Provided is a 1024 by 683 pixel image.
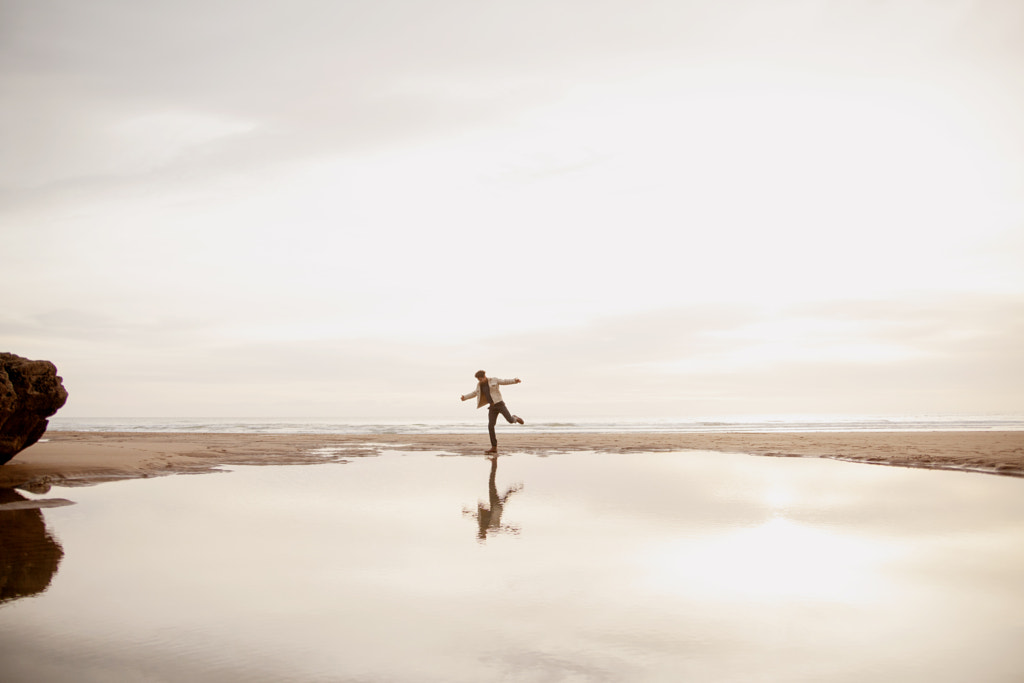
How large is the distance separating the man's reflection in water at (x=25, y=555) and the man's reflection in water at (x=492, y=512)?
13.5 feet

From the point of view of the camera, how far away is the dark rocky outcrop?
12297mm

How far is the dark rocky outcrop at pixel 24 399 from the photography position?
40.3 ft

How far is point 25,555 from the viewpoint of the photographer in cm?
671

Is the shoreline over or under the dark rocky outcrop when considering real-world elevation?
under

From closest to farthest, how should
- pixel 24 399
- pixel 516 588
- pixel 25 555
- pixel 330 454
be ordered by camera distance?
pixel 516 588 < pixel 25 555 < pixel 24 399 < pixel 330 454

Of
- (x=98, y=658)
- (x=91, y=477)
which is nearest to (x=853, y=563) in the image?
(x=98, y=658)

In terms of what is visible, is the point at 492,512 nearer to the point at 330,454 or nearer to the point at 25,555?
the point at 25,555

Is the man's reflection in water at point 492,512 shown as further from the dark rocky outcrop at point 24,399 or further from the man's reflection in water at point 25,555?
the dark rocky outcrop at point 24,399

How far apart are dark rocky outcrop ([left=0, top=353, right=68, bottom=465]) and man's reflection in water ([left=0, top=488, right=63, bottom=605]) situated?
3.83 meters

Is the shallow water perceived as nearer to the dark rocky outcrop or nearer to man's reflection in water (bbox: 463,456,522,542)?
man's reflection in water (bbox: 463,456,522,542)

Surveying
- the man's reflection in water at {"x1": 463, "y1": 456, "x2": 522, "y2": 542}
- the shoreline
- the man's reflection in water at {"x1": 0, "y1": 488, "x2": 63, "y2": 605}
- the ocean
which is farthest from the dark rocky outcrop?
the ocean

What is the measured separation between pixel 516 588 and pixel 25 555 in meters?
4.93

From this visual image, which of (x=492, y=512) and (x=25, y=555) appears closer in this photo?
(x=25, y=555)

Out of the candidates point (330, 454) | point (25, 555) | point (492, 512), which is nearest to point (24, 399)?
point (25, 555)
